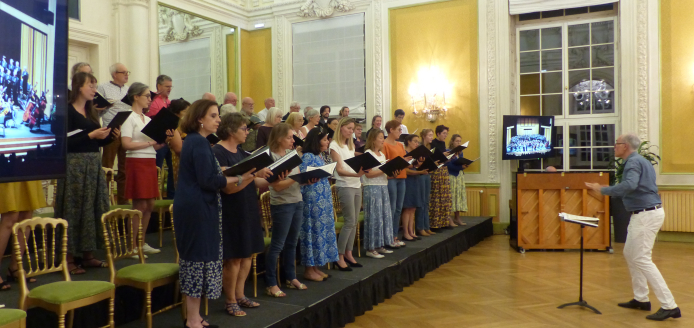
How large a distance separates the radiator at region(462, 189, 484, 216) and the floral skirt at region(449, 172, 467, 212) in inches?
41.1

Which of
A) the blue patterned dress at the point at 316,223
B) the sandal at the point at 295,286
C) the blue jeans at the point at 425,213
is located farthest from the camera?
the blue jeans at the point at 425,213

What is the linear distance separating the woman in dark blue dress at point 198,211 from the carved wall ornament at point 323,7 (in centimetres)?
672

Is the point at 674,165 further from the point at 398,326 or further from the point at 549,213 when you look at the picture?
the point at 398,326

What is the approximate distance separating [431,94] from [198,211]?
6.32 metres

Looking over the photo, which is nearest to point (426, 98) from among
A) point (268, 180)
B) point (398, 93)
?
point (398, 93)

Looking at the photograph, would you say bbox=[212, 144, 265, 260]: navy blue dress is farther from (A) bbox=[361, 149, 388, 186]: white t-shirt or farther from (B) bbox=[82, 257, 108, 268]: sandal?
(A) bbox=[361, 149, 388, 186]: white t-shirt

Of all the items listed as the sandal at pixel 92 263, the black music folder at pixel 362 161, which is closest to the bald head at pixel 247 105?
the black music folder at pixel 362 161

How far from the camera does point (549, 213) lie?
6441 millimetres

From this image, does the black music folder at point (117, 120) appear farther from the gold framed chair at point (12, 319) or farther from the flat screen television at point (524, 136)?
the flat screen television at point (524, 136)

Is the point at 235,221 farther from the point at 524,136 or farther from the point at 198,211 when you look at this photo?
the point at 524,136

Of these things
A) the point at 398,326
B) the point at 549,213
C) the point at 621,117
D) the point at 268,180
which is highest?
the point at 621,117

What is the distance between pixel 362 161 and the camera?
400 centimetres

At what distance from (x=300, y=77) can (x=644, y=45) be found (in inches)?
218

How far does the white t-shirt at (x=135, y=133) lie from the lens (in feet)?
12.2
